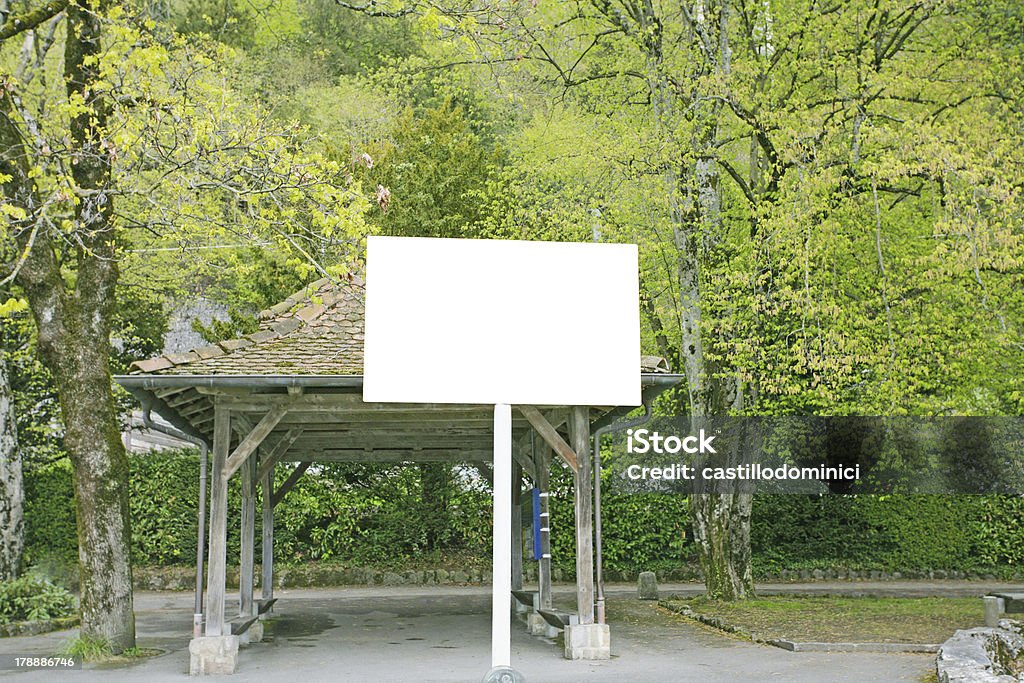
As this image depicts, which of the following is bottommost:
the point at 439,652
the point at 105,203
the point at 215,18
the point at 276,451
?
the point at 439,652

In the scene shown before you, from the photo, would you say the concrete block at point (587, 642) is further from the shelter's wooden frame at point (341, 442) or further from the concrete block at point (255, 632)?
the concrete block at point (255, 632)

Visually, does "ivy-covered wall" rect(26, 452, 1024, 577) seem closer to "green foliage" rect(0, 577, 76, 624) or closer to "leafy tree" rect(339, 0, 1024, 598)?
"leafy tree" rect(339, 0, 1024, 598)

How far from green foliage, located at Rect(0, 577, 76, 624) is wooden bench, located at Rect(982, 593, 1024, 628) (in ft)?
39.0

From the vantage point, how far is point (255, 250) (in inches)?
923

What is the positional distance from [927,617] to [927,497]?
674 centimetres

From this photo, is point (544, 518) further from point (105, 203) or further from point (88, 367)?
point (105, 203)

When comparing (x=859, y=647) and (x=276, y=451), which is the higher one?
(x=276, y=451)

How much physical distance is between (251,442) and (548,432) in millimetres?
2892

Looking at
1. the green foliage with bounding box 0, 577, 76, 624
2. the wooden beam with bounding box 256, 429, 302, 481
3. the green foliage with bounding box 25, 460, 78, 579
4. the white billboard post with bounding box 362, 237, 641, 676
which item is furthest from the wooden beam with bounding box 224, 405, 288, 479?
the green foliage with bounding box 25, 460, 78, 579

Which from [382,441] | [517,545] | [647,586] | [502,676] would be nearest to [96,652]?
[382,441]

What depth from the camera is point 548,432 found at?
10.8 metres

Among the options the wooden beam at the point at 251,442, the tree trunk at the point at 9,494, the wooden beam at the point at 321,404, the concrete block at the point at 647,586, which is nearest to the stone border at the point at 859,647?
the wooden beam at the point at 321,404

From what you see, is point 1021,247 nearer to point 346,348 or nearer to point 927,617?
point 927,617

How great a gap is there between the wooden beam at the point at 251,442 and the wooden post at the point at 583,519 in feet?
9.95
